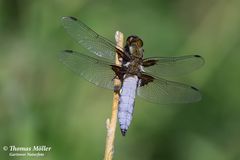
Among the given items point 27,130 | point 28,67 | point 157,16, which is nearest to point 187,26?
point 157,16

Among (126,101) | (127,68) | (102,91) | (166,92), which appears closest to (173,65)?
(166,92)

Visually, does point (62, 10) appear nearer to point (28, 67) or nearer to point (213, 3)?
point (28, 67)

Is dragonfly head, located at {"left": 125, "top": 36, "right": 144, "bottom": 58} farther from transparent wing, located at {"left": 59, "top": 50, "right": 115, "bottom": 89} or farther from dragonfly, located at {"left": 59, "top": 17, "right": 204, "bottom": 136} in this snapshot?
transparent wing, located at {"left": 59, "top": 50, "right": 115, "bottom": 89}

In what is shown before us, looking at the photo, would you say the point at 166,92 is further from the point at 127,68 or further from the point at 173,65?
the point at 127,68

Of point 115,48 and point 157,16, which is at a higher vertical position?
point 157,16

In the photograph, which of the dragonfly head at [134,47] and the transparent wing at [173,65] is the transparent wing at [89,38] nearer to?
the dragonfly head at [134,47]
